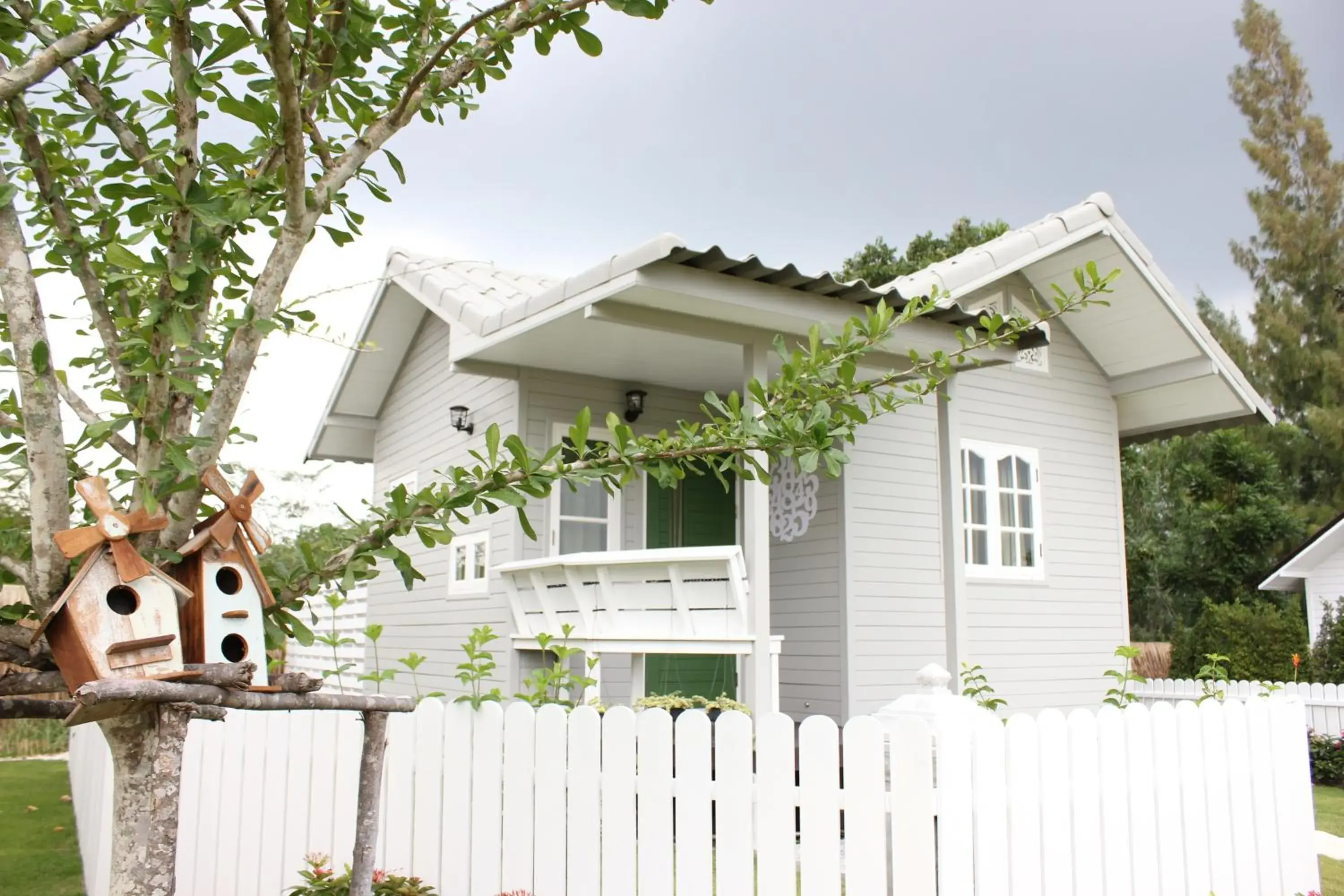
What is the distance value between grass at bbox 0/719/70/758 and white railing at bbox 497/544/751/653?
8.64 meters

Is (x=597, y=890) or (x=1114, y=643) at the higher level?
(x=1114, y=643)

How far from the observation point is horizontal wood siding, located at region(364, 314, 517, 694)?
8453mm

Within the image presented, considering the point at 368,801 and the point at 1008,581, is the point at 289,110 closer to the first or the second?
the point at 368,801

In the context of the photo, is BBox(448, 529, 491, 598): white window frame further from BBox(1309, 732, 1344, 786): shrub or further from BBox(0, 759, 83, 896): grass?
BBox(1309, 732, 1344, 786): shrub

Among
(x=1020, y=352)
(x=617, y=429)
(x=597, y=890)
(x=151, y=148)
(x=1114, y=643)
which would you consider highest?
(x=1020, y=352)

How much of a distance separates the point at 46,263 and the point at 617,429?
4.52 ft

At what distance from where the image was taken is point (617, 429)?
268 cm

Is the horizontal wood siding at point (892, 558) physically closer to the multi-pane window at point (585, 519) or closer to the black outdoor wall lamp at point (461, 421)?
the multi-pane window at point (585, 519)

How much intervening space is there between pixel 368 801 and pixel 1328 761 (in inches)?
411

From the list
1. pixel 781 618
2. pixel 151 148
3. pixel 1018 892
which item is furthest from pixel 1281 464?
pixel 151 148

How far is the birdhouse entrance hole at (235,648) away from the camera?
8.71ft

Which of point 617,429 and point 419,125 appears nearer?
point 617,429

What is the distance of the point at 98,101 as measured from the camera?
256 cm

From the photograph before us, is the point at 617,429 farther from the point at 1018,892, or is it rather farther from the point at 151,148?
the point at 1018,892
